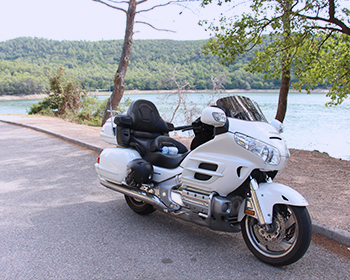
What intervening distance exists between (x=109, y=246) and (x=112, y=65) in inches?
1143

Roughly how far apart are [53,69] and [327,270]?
24.7 meters

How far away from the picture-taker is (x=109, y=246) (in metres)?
3.41

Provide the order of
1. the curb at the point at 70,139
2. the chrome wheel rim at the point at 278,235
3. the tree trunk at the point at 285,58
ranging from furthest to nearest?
1. the curb at the point at 70,139
2. the tree trunk at the point at 285,58
3. the chrome wheel rim at the point at 278,235

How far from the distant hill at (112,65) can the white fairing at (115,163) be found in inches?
40.7

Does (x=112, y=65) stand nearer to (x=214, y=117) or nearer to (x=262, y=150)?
(x=214, y=117)

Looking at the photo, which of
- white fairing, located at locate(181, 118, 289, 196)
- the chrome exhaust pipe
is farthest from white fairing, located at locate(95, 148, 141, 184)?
white fairing, located at locate(181, 118, 289, 196)

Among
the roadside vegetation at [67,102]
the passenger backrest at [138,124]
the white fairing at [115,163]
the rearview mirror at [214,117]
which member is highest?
the rearview mirror at [214,117]

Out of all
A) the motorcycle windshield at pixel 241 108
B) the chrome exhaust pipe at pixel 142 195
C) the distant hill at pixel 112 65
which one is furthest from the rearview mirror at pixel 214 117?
the distant hill at pixel 112 65

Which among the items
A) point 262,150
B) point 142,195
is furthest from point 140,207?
point 262,150

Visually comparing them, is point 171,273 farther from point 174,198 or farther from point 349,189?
point 349,189

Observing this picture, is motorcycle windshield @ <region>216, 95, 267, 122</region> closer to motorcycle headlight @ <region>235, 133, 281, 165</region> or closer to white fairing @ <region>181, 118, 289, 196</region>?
white fairing @ <region>181, 118, 289, 196</region>

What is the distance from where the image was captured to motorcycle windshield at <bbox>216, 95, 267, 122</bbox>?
3191 mm

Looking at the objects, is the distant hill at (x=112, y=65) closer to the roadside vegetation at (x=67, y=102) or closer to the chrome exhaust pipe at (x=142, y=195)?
the roadside vegetation at (x=67, y=102)

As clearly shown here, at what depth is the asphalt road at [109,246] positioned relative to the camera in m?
2.91
